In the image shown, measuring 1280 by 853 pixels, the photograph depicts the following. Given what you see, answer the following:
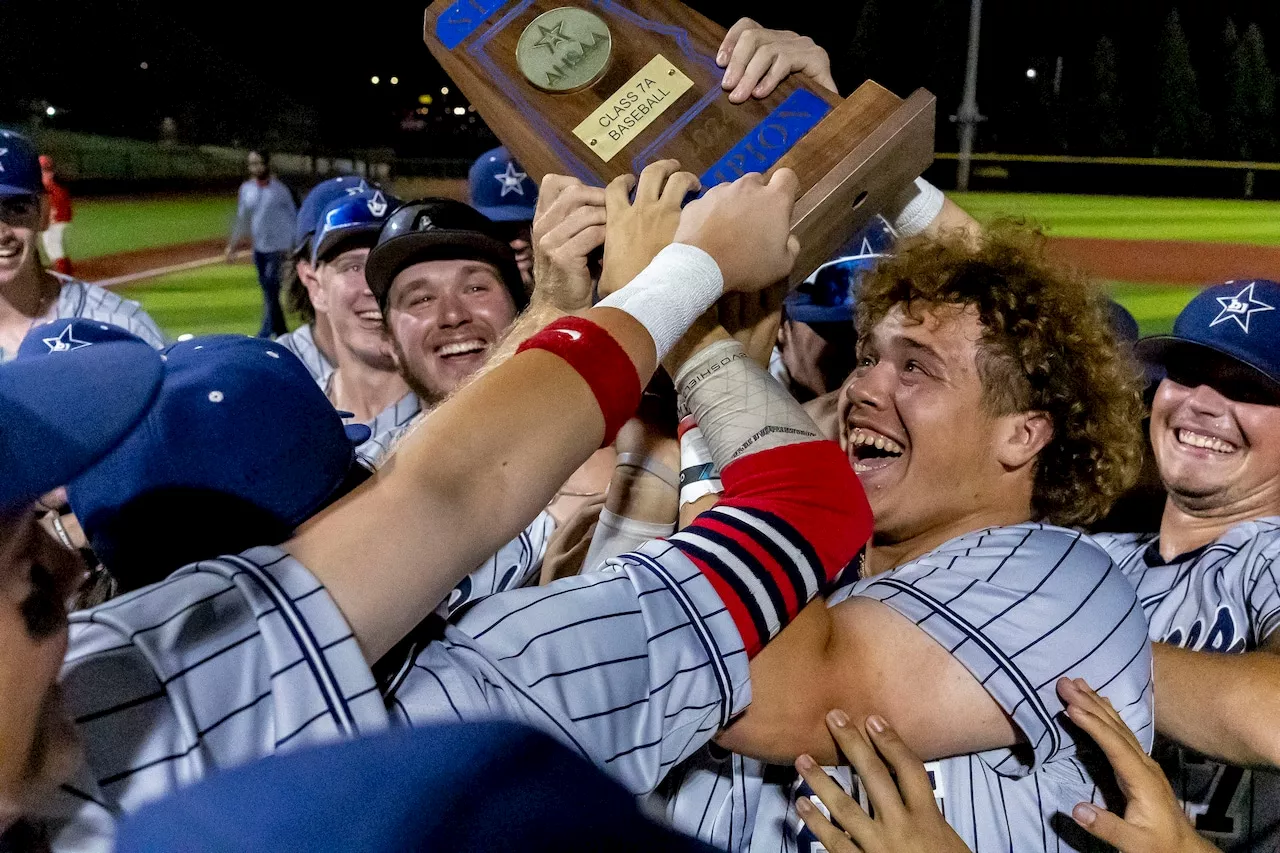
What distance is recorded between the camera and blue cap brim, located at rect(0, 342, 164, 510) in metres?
0.65

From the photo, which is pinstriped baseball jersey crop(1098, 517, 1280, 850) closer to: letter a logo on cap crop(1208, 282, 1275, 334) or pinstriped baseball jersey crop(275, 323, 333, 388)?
letter a logo on cap crop(1208, 282, 1275, 334)

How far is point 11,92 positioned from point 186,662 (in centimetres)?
1774

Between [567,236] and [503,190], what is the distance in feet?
7.89

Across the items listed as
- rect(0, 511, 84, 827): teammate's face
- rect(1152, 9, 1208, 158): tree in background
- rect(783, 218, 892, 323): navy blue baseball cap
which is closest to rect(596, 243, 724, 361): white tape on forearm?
rect(0, 511, 84, 827): teammate's face

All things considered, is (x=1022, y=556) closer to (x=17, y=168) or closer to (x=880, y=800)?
(x=880, y=800)

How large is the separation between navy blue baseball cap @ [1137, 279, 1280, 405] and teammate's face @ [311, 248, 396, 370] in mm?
2190

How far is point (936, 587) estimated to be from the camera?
52.0 inches

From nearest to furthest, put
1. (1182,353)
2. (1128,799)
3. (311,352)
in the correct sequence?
(1128,799), (1182,353), (311,352)

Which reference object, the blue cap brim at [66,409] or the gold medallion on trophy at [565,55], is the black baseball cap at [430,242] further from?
the blue cap brim at [66,409]

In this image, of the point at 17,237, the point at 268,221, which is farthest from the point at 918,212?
the point at 268,221

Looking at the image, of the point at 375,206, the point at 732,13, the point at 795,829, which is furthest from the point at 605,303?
the point at 732,13

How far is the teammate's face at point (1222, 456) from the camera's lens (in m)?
2.26

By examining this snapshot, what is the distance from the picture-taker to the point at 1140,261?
1186cm

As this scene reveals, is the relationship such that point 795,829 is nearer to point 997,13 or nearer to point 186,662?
point 186,662
